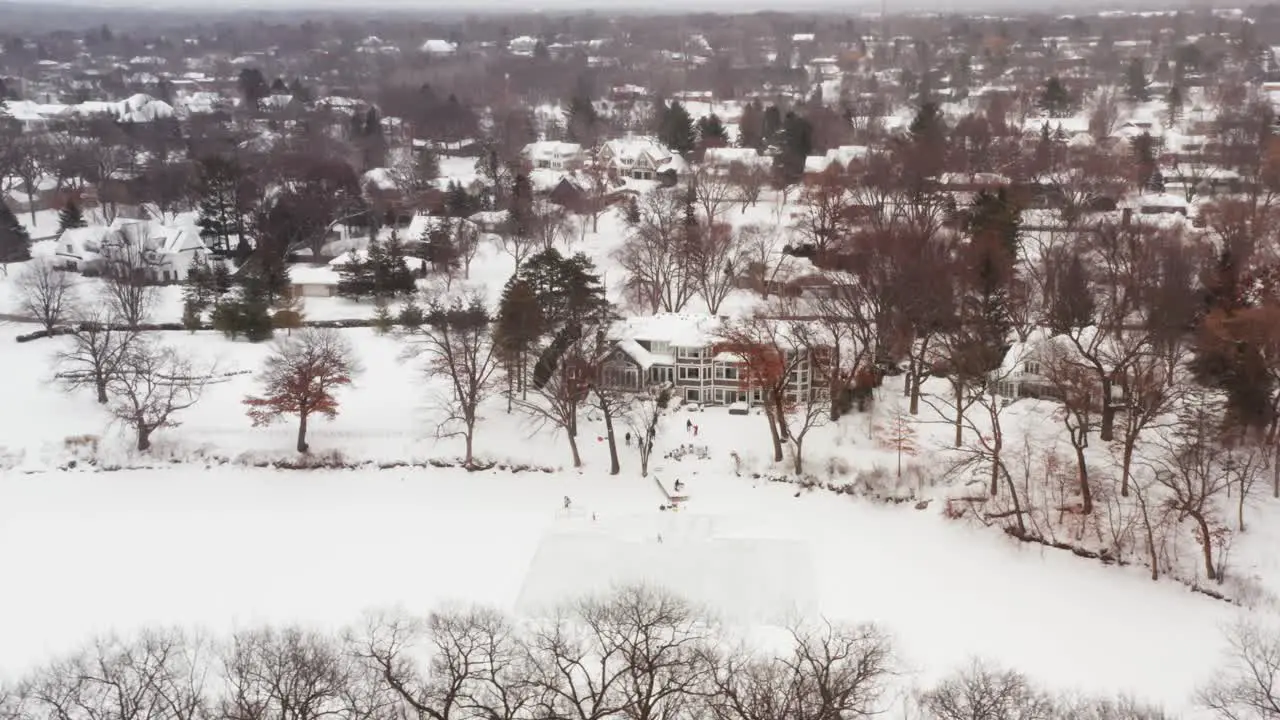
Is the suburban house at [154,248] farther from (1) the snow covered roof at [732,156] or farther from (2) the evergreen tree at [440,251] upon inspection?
(1) the snow covered roof at [732,156]

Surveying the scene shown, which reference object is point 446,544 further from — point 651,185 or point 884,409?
point 651,185

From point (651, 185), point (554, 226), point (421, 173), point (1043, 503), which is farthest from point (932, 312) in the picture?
point (421, 173)

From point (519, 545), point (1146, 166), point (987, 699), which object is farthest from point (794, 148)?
point (987, 699)

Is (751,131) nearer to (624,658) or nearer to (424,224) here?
(424,224)

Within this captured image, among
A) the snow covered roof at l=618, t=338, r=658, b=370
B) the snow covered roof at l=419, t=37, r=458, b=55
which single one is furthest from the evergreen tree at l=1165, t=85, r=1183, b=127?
the snow covered roof at l=419, t=37, r=458, b=55

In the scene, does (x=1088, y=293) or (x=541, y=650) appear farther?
(x=1088, y=293)

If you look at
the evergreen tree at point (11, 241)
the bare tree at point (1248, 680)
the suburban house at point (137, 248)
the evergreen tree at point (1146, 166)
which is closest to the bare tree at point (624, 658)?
the bare tree at point (1248, 680)
